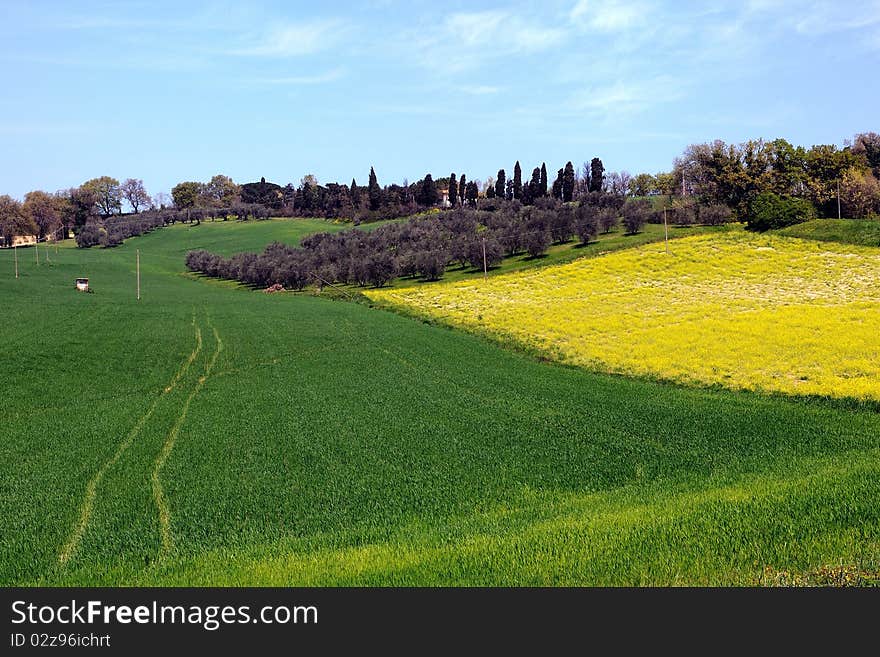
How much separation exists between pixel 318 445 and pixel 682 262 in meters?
50.0

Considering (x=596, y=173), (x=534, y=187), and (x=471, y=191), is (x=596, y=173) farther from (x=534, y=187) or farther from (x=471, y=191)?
(x=471, y=191)

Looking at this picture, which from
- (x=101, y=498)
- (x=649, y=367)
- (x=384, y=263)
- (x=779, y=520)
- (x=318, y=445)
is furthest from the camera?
(x=384, y=263)

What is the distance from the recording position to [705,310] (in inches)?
1631

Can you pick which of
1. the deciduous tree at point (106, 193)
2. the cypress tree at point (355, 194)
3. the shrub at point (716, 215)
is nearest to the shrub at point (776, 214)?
the shrub at point (716, 215)

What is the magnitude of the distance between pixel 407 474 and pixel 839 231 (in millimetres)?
63432

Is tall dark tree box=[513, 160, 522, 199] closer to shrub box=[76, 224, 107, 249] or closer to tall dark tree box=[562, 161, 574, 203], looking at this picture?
tall dark tree box=[562, 161, 574, 203]

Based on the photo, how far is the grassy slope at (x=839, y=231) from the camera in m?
60.9

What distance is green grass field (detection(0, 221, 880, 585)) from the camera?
380 inches

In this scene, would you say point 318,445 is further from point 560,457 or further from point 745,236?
point 745,236

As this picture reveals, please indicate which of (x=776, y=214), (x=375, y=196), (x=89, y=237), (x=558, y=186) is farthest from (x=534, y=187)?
(x=89, y=237)

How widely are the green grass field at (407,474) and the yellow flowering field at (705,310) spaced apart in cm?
317

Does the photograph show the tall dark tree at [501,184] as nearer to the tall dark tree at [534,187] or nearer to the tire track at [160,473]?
the tall dark tree at [534,187]

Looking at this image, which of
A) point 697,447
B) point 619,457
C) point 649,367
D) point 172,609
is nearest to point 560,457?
point 619,457

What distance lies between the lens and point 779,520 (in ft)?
34.3
